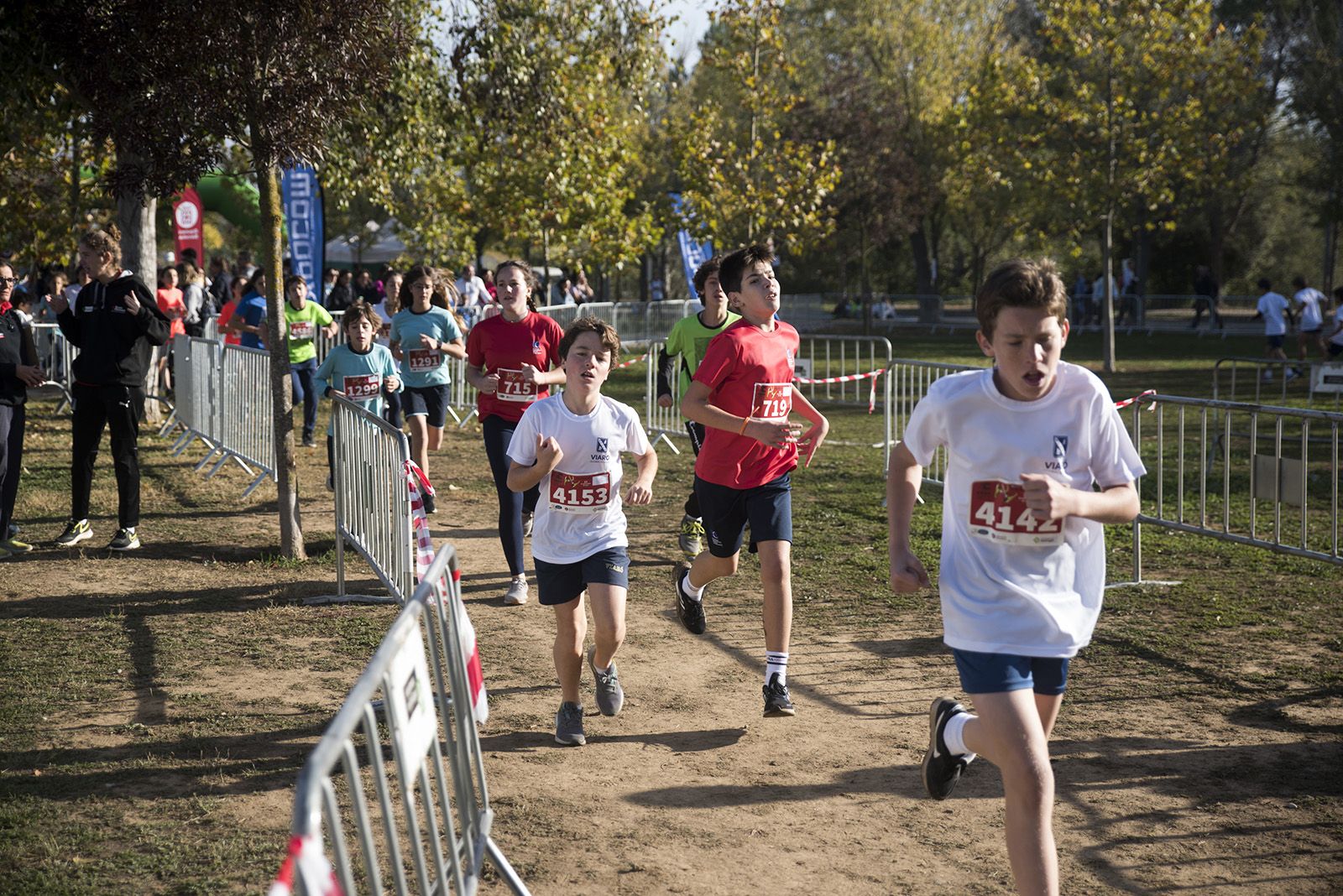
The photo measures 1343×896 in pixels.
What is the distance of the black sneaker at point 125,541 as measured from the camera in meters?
9.81

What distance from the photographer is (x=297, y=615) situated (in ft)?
26.2

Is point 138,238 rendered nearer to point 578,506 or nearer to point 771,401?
point 771,401

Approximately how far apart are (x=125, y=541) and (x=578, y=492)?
220 inches

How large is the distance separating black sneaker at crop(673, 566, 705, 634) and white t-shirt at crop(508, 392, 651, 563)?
4.95 feet

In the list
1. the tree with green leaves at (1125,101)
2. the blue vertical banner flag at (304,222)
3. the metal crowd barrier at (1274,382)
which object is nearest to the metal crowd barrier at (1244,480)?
the metal crowd barrier at (1274,382)

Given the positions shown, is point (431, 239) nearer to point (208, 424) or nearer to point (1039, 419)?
point (208, 424)

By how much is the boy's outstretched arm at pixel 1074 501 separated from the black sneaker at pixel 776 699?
253cm

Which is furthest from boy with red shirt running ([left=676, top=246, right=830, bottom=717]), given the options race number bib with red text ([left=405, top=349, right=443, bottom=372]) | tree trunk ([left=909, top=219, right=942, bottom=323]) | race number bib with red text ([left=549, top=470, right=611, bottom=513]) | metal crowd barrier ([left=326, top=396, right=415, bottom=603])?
tree trunk ([left=909, top=219, right=942, bottom=323])

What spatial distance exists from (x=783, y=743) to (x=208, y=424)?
10.0 meters

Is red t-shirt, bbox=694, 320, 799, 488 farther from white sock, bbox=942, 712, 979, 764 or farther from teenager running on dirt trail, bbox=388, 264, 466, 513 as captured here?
teenager running on dirt trail, bbox=388, 264, 466, 513

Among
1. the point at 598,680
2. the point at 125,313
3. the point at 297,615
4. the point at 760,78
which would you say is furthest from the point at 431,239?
the point at 598,680

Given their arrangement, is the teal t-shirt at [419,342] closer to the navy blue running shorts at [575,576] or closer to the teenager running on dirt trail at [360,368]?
the teenager running on dirt trail at [360,368]

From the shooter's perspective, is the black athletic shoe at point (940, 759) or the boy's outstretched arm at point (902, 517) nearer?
the boy's outstretched arm at point (902, 517)

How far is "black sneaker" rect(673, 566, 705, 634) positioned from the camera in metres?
7.20
